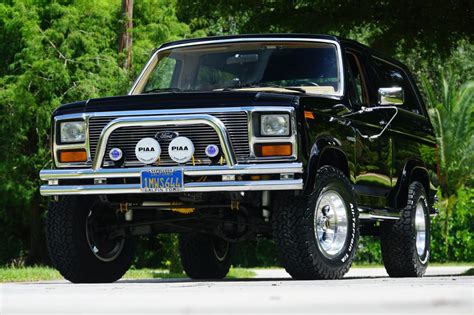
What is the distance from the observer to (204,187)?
9.22m

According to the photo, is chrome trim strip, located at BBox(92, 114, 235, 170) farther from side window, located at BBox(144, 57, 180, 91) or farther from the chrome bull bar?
side window, located at BBox(144, 57, 180, 91)

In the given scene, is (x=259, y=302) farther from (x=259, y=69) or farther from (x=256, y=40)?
(x=256, y=40)

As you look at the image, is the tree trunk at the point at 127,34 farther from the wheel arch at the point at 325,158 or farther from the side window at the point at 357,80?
the wheel arch at the point at 325,158

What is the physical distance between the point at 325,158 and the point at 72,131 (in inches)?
81.8

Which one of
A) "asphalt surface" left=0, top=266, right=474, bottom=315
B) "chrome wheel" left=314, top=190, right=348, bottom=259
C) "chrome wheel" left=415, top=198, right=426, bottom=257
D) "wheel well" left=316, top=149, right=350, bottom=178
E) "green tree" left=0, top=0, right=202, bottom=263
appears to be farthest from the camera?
"green tree" left=0, top=0, right=202, bottom=263

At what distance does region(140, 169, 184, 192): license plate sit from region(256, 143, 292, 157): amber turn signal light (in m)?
0.63

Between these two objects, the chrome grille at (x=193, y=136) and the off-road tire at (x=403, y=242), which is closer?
the chrome grille at (x=193, y=136)

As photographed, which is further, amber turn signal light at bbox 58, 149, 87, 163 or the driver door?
the driver door

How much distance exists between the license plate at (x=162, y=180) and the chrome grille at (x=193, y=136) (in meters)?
0.13

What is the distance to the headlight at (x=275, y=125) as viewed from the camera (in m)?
9.27

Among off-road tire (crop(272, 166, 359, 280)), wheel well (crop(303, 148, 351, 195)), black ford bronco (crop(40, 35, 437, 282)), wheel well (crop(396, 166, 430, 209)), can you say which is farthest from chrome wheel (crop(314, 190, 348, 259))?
wheel well (crop(396, 166, 430, 209))

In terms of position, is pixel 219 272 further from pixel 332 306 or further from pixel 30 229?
pixel 30 229

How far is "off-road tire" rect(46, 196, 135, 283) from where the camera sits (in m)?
10.1

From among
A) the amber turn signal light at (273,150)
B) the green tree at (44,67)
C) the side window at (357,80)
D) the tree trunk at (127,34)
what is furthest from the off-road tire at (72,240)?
the tree trunk at (127,34)
